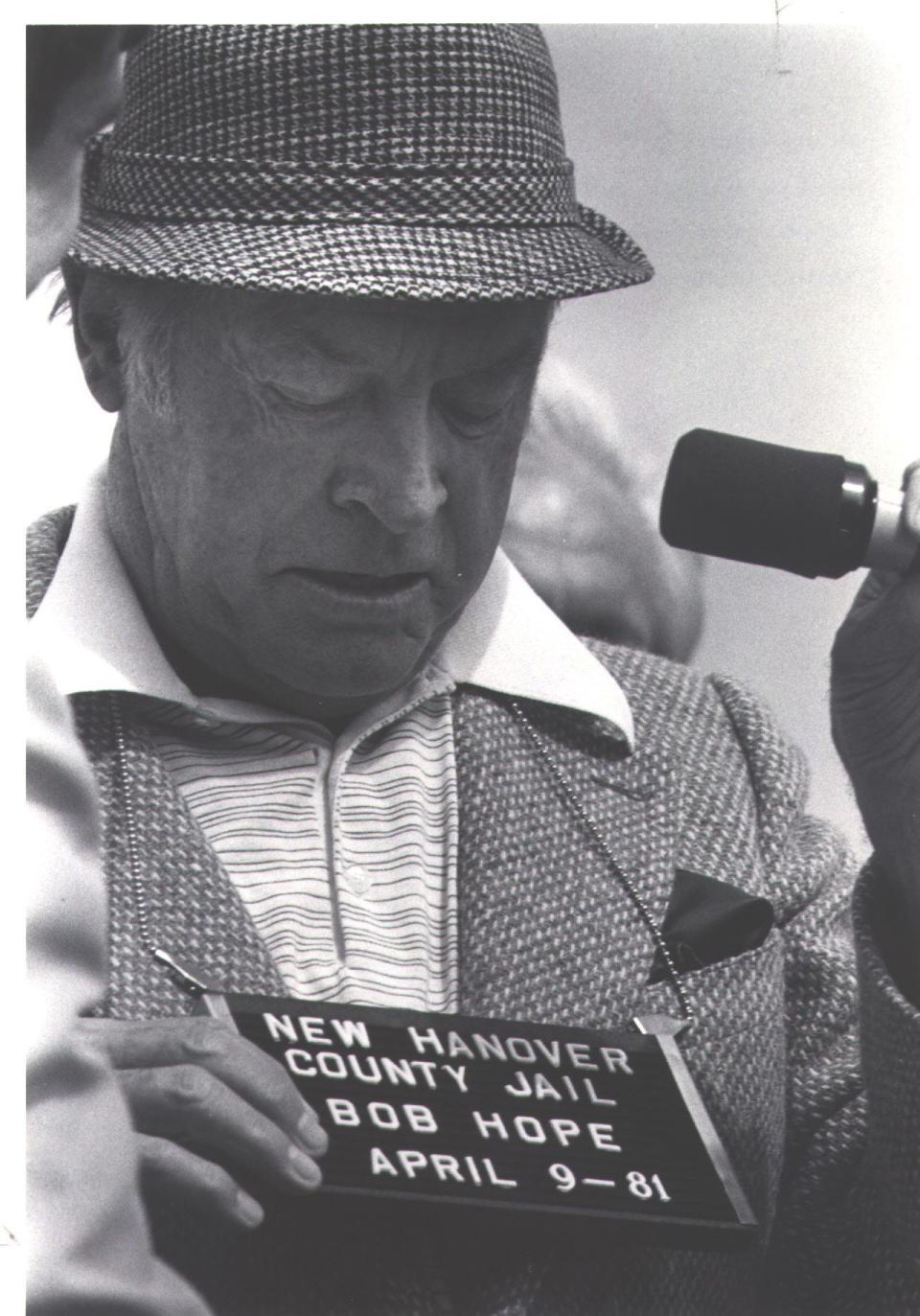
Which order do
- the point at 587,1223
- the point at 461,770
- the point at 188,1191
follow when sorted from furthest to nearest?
1. the point at 461,770
2. the point at 587,1223
3. the point at 188,1191

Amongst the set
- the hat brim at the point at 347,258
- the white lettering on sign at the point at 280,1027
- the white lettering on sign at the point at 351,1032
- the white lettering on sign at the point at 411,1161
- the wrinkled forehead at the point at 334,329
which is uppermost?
the hat brim at the point at 347,258

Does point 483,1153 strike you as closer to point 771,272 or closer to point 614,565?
point 614,565

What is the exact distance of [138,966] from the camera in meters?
1.68

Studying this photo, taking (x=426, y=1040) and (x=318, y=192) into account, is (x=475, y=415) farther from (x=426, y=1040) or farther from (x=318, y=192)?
(x=426, y=1040)

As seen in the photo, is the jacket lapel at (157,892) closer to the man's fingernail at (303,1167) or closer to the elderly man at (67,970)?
the elderly man at (67,970)

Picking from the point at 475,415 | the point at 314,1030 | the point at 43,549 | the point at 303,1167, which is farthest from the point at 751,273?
the point at 303,1167

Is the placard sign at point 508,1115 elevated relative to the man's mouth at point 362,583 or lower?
lower

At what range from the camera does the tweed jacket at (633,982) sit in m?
1.69

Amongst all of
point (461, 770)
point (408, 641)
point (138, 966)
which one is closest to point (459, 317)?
point (408, 641)

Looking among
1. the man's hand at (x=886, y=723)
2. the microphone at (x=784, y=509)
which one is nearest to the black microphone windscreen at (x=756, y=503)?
the microphone at (x=784, y=509)

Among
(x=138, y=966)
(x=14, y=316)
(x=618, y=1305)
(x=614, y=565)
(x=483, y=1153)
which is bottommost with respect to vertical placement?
(x=618, y=1305)

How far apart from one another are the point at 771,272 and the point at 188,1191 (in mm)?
961

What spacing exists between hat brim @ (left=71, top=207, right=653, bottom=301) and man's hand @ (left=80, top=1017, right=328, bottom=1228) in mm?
593

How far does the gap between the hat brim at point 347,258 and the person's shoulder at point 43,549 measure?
9.4 inches
